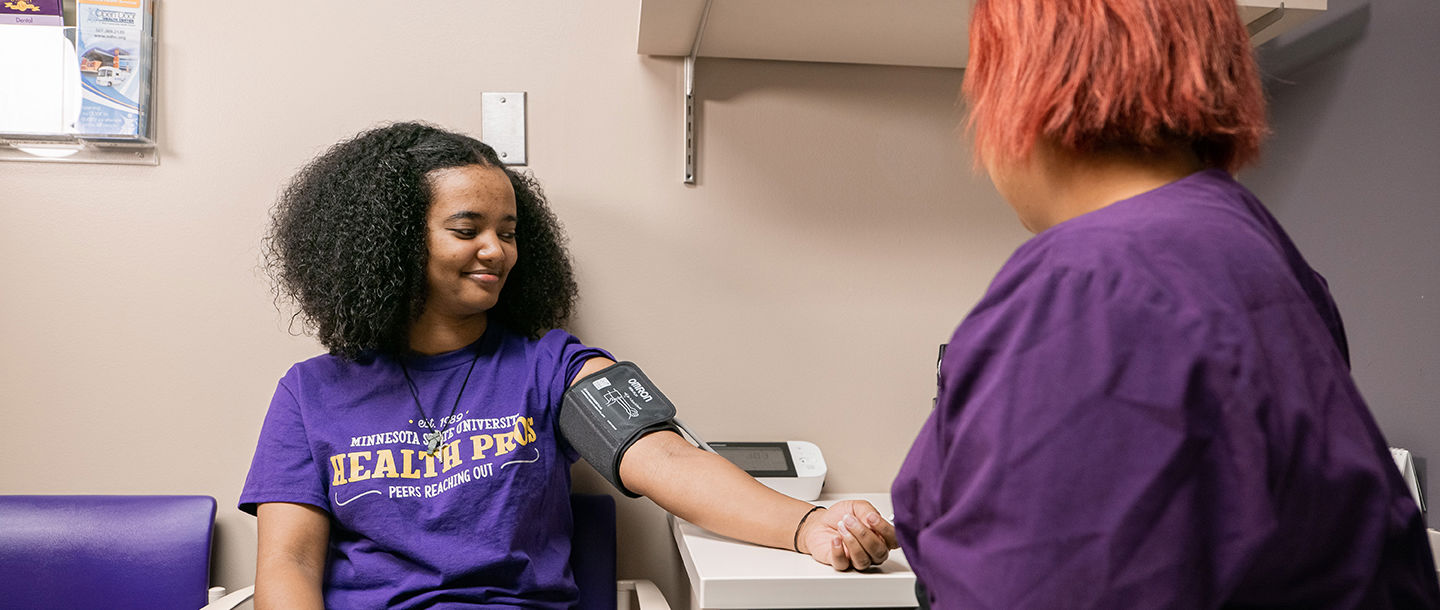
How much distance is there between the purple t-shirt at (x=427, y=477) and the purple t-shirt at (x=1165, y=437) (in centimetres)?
89

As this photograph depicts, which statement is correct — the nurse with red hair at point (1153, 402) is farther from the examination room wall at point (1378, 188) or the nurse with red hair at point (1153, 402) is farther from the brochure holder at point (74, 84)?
the brochure holder at point (74, 84)

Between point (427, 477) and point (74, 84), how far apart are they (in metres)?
0.97

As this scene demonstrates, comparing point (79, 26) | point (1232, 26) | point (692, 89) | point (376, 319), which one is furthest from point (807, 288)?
point (79, 26)

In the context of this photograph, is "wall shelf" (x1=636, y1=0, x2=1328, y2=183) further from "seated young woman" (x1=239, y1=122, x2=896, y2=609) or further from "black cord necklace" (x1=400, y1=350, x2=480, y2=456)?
"black cord necklace" (x1=400, y1=350, x2=480, y2=456)

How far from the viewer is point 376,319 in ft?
4.55

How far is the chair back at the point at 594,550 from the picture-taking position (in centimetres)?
154

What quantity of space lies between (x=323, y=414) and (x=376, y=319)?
0.54ft

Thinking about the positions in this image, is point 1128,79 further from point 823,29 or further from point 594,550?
point 594,550

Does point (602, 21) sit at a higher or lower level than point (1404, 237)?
higher

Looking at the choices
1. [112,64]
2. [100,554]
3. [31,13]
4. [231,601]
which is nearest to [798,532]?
[231,601]

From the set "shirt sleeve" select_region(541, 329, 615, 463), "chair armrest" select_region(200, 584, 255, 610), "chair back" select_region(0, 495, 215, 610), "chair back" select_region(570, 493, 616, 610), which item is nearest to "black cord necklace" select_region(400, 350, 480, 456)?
"shirt sleeve" select_region(541, 329, 615, 463)

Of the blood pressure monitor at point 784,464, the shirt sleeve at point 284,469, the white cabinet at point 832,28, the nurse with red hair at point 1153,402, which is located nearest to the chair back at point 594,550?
the blood pressure monitor at point 784,464

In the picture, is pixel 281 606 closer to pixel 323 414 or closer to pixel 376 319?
pixel 323 414

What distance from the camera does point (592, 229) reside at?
5.54 feet
